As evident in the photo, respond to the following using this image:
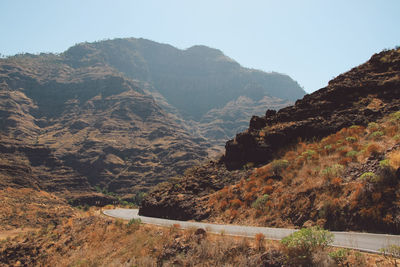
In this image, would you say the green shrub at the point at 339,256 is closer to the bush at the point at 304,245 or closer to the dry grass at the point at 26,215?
the bush at the point at 304,245

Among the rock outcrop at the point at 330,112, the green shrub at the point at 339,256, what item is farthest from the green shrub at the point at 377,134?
the green shrub at the point at 339,256

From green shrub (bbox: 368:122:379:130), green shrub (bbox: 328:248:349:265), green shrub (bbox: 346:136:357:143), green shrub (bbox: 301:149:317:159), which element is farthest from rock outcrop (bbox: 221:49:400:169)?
green shrub (bbox: 328:248:349:265)

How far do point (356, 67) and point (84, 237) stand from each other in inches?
1151

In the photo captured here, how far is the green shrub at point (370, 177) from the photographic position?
11289 millimetres

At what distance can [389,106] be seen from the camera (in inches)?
811

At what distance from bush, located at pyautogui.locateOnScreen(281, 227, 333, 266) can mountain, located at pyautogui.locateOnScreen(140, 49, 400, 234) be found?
11.7ft

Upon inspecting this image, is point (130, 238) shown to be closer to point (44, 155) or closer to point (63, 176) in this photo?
point (63, 176)

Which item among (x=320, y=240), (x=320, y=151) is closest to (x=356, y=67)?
(x=320, y=151)

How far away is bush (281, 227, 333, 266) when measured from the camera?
7895 millimetres

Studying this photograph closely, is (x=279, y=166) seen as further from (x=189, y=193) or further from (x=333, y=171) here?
(x=189, y=193)

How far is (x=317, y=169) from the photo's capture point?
15.6 metres

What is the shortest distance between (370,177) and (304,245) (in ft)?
19.3

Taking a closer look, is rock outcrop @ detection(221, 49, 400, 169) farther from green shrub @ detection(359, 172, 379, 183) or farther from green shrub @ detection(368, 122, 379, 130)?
green shrub @ detection(359, 172, 379, 183)

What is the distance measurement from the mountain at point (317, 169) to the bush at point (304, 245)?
3553 millimetres
